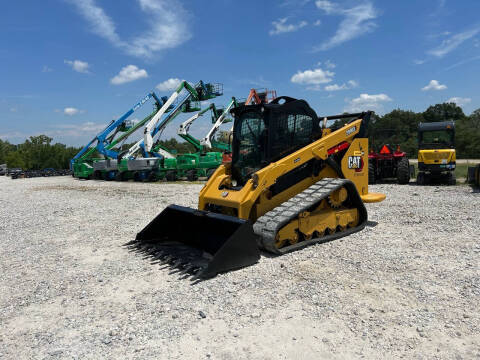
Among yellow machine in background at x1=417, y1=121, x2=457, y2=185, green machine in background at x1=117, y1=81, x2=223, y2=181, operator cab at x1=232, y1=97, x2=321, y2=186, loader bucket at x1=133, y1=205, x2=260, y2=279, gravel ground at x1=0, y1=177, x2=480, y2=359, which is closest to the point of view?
gravel ground at x1=0, y1=177, x2=480, y2=359

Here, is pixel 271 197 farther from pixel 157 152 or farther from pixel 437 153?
pixel 157 152

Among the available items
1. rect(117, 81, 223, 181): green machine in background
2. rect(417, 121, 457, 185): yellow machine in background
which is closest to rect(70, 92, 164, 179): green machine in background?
rect(117, 81, 223, 181): green machine in background

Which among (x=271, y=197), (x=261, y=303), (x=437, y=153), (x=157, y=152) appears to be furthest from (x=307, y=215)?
(x=157, y=152)

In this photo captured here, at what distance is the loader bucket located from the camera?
438cm

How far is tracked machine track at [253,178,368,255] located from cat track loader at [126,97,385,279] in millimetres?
16

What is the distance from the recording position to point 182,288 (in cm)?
400

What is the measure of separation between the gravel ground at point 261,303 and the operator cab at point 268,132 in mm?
1859

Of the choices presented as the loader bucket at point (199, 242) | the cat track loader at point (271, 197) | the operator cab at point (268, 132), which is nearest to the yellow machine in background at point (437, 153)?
the cat track loader at point (271, 197)

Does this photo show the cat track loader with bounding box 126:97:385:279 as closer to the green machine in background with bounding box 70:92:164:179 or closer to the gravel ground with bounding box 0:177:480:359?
the gravel ground with bounding box 0:177:480:359

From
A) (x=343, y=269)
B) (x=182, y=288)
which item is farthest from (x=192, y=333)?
(x=343, y=269)

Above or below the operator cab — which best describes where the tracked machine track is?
below

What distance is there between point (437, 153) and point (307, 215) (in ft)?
34.9

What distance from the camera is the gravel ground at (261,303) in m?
2.83

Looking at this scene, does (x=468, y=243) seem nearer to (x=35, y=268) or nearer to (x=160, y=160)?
(x=35, y=268)
